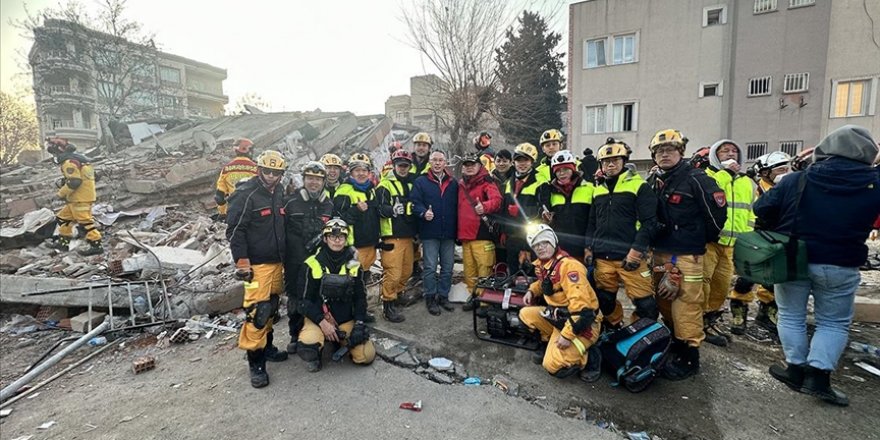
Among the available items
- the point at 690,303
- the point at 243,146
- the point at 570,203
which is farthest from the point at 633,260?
the point at 243,146

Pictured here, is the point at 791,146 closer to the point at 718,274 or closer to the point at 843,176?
the point at 718,274

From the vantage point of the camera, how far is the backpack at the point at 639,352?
3281 mm

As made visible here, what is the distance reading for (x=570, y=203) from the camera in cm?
422

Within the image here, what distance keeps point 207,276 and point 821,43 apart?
62.6 ft

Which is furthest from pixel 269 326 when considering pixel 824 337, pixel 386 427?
pixel 824 337

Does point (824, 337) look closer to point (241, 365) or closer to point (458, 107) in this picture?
point (241, 365)

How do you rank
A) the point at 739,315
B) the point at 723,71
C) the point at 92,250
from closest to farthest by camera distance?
the point at 739,315 < the point at 92,250 < the point at 723,71

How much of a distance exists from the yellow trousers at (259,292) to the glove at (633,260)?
3339 mm

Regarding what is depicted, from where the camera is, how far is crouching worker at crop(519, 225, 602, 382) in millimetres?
3404

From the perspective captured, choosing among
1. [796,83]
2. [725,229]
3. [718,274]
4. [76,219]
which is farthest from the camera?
[796,83]

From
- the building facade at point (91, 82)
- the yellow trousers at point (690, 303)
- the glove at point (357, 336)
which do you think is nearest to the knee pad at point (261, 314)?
the glove at point (357, 336)

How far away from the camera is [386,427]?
3037mm

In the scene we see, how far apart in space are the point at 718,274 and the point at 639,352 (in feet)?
5.83

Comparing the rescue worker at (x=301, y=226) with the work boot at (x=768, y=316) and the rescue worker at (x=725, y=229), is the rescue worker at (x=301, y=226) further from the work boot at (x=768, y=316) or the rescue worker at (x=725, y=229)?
the work boot at (x=768, y=316)
